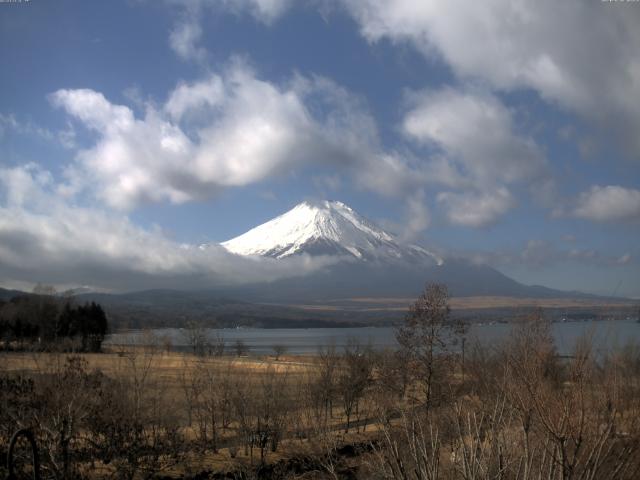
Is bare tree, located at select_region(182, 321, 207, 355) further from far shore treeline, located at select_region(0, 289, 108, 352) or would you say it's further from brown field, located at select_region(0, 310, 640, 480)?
brown field, located at select_region(0, 310, 640, 480)

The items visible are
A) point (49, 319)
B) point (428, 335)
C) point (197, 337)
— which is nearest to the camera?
point (428, 335)

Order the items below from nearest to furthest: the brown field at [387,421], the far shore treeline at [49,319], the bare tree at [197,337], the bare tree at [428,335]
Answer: the brown field at [387,421] < the bare tree at [428,335] < the far shore treeline at [49,319] < the bare tree at [197,337]

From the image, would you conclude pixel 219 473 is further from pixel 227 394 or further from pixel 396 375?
pixel 396 375

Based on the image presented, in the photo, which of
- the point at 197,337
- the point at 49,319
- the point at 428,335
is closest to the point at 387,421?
the point at 428,335

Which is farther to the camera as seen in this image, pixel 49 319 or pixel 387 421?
pixel 49 319

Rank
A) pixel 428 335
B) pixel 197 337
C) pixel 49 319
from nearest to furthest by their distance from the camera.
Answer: pixel 428 335, pixel 49 319, pixel 197 337

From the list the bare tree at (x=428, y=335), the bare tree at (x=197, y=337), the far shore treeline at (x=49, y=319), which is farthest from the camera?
the bare tree at (x=197, y=337)

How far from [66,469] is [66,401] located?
1.45m

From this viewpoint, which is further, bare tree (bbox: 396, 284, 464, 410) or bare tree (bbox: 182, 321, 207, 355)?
bare tree (bbox: 182, 321, 207, 355)

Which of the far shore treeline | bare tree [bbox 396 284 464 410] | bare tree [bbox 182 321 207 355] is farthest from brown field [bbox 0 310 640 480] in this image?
the far shore treeline

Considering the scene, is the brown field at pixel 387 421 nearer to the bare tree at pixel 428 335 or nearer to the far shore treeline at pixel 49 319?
the bare tree at pixel 428 335

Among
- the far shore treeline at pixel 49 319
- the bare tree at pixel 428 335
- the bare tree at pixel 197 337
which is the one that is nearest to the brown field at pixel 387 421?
the bare tree at pixel 428 335

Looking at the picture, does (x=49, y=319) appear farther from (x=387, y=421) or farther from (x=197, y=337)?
(x=387, y=421)

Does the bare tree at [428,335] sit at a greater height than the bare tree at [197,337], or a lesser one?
greater
